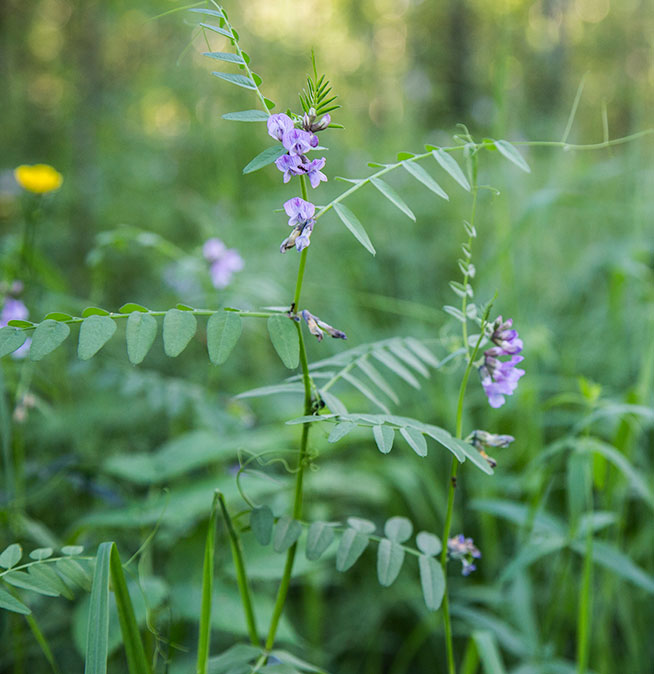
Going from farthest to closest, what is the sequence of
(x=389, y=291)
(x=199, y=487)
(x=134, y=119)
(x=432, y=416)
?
(x=134, y=119)
(x=389, y=291)
(x=432, y=416)
(x=199, y=487)

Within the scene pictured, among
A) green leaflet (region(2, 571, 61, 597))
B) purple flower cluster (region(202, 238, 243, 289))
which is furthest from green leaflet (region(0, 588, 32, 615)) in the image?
purple flower cluster (region(202, 238, 243, 289))

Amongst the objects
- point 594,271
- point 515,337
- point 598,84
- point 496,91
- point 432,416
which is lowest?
point 432,416

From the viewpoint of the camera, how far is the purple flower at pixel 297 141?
648 mm

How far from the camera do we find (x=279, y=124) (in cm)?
65

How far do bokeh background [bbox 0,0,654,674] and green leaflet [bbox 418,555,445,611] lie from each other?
0.72 ft

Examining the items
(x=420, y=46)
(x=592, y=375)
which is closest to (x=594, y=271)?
(x=592, y=375)

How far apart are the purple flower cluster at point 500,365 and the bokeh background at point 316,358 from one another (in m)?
0.12

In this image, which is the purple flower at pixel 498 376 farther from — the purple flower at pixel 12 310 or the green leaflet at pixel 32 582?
the purple flower at pixel 12 310

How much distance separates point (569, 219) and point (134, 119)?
3585mm

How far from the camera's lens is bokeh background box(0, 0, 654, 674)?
49.7 inches

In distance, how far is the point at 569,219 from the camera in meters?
3.51

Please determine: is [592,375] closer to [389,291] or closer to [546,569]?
[546,569]

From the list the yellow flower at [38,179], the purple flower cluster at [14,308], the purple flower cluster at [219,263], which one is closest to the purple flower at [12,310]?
the purple flower cluster at [14,308]

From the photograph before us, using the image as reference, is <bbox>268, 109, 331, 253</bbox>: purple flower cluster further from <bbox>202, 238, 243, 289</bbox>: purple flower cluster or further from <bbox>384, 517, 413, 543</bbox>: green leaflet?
<bbox>202, 238, 243, 289</bbox>: purple flower cluster
